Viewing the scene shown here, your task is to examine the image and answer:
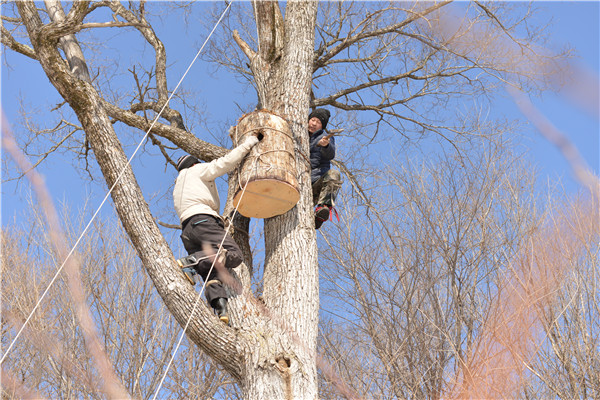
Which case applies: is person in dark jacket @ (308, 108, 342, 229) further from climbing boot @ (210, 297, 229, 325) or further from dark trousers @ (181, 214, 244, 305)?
climbing boot @ (210, 297, 229, 325)

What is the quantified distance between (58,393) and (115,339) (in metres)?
1.06

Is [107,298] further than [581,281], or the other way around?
[107,298]

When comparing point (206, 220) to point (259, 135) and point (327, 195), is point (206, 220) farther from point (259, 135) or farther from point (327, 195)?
point (327, 195)

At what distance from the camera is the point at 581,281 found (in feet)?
26.3

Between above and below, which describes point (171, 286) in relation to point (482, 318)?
below

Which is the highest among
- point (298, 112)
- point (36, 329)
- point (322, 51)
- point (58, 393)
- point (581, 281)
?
point (322, 51)

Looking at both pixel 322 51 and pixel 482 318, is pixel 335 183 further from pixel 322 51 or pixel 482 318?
pixel 482 318

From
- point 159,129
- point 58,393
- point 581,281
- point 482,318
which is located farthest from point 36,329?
point 581,281

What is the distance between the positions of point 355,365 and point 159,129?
4.72m

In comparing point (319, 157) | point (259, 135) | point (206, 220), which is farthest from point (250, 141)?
point (319, 157)

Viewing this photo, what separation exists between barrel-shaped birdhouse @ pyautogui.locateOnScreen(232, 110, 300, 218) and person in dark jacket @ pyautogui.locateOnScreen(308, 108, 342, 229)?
0.65m

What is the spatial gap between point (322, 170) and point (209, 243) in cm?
155

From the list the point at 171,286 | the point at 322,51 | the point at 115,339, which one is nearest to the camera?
the point at 171,286

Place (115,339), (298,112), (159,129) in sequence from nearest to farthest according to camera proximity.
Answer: (298,112)
(159,129)
(115,339)
